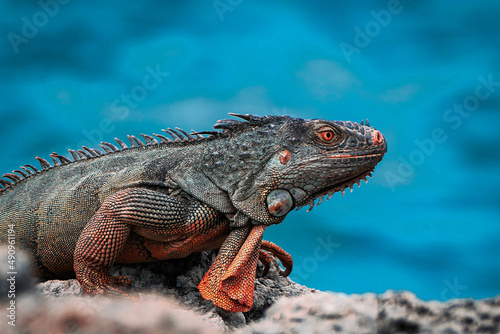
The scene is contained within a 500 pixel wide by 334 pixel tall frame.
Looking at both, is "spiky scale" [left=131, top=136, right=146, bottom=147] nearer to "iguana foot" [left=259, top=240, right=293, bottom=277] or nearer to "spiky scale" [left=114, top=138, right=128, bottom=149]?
"spiky scale" [left=114, top=138, right=128, bottom=149]

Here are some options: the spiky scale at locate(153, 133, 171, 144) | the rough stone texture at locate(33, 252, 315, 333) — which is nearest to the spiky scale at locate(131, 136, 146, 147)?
the spiky scale at locate(153, 133, 171, 144)

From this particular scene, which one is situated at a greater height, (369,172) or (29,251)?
(369,172)

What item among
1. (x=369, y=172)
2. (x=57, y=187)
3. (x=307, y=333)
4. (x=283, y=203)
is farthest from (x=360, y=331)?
(x=57, y=187)

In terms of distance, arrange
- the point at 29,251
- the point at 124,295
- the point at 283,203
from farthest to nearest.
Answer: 1. the point at 29,251
2. the point at 283,203
3. the point at 124,295

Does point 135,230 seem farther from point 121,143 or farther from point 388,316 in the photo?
point 388,316

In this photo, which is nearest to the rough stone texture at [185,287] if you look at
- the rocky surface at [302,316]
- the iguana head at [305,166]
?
the iguana head at [305,166]

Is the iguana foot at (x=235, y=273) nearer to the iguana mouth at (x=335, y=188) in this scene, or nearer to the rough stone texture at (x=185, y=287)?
the rough stone texture at (x=185, y=287)

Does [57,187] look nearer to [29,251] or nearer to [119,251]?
[29,251]
